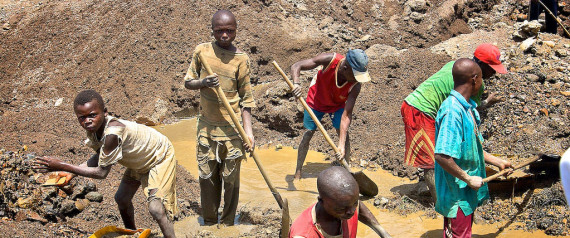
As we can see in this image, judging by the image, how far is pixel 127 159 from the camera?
12.4 feet

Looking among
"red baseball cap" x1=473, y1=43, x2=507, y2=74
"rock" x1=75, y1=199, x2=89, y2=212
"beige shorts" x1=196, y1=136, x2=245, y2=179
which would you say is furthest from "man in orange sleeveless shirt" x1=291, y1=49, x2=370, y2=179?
"rock" x1=75, y1=199, x2=89, y2=212

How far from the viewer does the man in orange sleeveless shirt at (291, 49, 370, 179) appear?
15.6 feet

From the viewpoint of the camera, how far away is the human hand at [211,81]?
13.3ft

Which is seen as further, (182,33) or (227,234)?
(182,33)

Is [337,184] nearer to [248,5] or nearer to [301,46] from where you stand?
[301,46]

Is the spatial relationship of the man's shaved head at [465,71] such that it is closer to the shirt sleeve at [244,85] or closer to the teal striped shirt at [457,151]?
the teal striped shirt at [457,151]

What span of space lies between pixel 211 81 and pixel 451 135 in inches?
71.3

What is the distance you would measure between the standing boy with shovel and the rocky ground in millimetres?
837

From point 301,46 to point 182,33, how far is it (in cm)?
215

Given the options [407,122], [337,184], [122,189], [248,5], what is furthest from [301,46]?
[337,184]

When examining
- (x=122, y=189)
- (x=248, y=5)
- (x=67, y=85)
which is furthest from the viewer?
(x=248, y=5)

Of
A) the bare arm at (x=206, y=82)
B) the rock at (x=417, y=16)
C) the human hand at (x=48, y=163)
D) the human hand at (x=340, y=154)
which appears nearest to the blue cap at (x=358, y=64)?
the human hand at (x=340, y=154)

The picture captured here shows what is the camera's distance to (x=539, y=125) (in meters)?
5.93

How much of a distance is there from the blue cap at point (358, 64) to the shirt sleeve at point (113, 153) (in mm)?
2108
